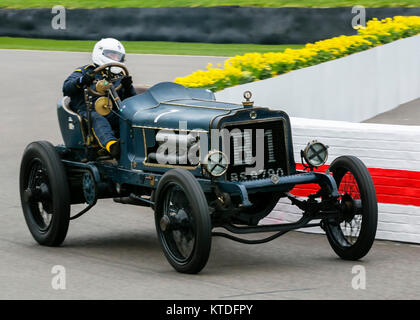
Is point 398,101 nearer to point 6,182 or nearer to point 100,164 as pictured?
point 6,182

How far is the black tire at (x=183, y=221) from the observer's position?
7.73 meters

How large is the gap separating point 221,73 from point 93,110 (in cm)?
336

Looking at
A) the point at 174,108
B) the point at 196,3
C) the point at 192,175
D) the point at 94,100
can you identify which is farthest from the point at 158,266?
the point at 196,3

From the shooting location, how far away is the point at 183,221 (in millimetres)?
8039

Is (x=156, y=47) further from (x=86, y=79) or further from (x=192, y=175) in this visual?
(x=192, y=175)

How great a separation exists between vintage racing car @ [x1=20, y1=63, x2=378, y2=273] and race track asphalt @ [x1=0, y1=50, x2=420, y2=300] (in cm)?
24

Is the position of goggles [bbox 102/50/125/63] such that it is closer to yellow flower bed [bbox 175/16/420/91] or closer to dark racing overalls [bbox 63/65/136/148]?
dark racing overalls [bbox 63/65/136/148]

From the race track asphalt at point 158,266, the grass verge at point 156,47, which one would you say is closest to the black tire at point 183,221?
the race track asphalt at point 158,266

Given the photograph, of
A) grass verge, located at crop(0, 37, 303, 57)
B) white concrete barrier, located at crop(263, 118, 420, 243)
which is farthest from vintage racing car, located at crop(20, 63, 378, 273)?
grass verge, located at crop(0, 37, 303, 57)

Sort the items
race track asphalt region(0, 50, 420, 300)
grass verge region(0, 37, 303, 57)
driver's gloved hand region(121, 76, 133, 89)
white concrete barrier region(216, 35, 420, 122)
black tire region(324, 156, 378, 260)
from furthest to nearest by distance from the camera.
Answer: grass verge region(0, 37, 303, 57)
white concrete barrier region(216, 35, 420, 122)
driver's gloved hand region(121, 76, 133, 89)
black tire region(324, 156, 378, 260)
race track asphalt region(0, 50, 420, 300)

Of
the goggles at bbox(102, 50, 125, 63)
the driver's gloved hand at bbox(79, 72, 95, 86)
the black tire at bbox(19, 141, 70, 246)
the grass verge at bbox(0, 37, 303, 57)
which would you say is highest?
the goggles at bbox(102, 50, 125, 63)

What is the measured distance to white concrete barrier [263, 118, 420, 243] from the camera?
9.34m

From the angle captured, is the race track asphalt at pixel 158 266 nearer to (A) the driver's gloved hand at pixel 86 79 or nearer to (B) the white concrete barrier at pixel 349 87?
(A) the driver's gloved hand at pixel 86 79

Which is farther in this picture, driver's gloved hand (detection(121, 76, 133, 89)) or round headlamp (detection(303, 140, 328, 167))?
driver's gloved hand (detection(121, 76, 133, 89))
